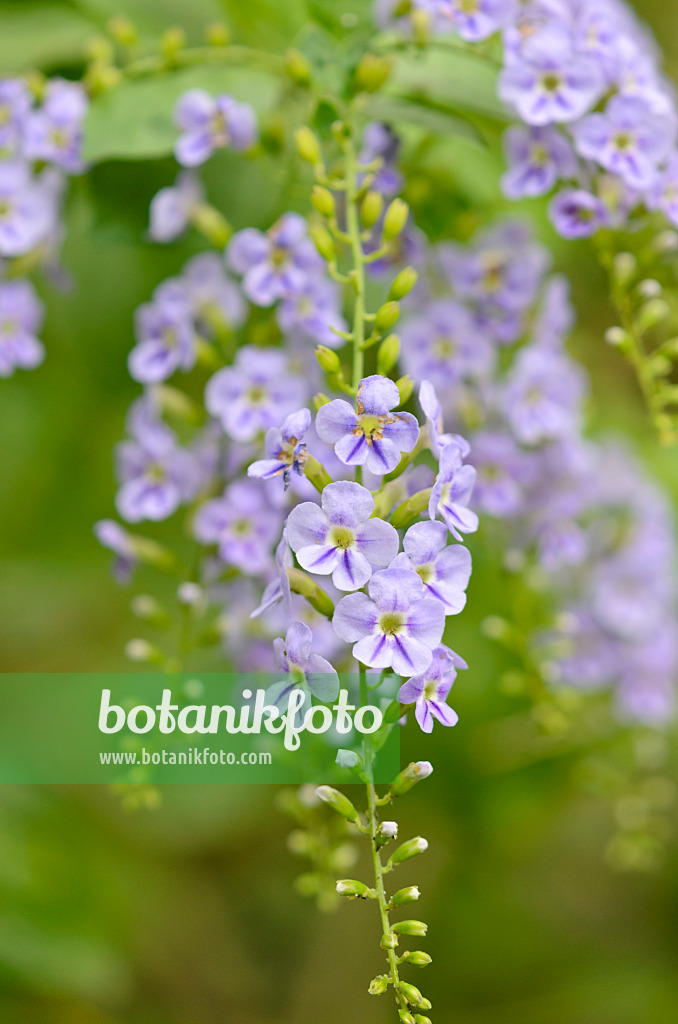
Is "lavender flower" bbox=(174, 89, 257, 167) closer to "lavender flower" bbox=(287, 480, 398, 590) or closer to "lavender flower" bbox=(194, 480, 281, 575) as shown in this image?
"lavender flower" bbox=(194, 480, 281, 575)

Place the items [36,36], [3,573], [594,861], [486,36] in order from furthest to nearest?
[594,861], [3,573], [36,36], [486,36]

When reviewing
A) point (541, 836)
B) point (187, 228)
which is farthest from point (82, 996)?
point (187, 228)

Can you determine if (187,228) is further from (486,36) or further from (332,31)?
(486,36)

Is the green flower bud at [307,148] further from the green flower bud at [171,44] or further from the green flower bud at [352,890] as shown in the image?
the green flower bud at [352,890]

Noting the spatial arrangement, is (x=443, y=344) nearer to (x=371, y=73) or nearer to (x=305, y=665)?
(x=371, y=73)

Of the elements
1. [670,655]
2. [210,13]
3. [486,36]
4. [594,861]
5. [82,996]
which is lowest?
[82,996]

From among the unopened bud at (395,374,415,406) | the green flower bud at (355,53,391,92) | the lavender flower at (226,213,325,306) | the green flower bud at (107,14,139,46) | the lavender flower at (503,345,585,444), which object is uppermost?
the green flower bud at (107,14,139,46)

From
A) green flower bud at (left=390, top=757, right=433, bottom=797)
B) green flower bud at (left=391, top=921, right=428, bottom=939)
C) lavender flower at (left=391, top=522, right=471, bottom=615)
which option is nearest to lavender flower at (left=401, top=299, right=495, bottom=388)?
lavender flower at (left=391, top=522, right=471, bottom=615)
